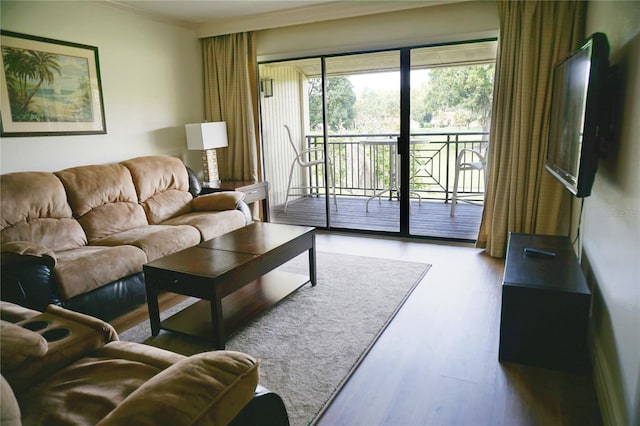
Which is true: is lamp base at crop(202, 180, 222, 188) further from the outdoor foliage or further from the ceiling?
the ceiling

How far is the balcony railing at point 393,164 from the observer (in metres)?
5.52

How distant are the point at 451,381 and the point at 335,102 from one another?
11.5 ft

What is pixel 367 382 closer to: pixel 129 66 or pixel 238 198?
pixel 238 198

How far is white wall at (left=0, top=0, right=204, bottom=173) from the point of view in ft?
11.0

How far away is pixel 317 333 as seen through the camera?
2.49m

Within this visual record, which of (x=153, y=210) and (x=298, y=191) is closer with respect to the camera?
(x=153, y=210)

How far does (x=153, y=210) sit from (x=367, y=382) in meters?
2.60

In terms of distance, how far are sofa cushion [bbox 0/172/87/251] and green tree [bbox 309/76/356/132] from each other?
2.77 meters

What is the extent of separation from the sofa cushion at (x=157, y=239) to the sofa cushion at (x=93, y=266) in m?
0.08

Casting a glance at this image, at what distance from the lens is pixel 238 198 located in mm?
3998

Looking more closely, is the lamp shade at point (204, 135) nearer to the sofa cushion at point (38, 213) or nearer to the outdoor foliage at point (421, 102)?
the outdoor foliage at point (421, 102)

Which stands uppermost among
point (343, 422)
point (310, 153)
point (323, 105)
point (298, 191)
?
point (323, 105)

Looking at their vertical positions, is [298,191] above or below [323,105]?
below

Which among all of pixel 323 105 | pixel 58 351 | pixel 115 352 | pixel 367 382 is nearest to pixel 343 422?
pixel 367 382
